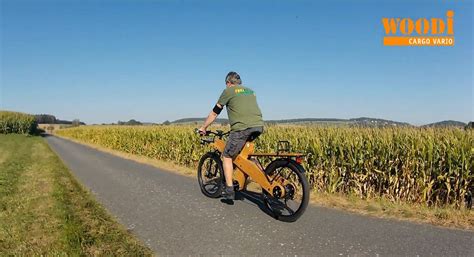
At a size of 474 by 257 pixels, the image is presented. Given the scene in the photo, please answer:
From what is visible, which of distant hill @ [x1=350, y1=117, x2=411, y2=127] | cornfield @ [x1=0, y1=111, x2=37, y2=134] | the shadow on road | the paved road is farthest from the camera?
cornfield @ [x1=0, y1=111, x2=37, y2=134]

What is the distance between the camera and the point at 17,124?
72188 mm

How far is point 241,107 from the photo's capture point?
21.2 ft

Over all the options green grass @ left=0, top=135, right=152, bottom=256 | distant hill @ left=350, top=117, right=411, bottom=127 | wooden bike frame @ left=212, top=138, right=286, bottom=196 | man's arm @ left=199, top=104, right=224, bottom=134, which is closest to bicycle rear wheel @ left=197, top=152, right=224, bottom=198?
wooden bike frame @ left=212, top=138, right=286, bottom=196

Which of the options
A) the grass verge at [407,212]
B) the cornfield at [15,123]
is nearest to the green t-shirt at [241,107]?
the grass verge at [407,212]

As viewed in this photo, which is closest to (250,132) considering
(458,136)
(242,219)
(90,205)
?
(242,219)

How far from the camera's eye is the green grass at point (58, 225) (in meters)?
4.70

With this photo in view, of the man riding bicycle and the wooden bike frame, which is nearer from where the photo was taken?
the wooden bike frame

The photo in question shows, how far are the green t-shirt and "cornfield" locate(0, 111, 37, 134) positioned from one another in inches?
3018

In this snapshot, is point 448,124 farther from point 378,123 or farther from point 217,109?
point 217,109

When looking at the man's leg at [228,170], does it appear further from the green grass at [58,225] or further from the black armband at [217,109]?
the green grass at [58,225]

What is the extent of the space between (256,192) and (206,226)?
2873 mm

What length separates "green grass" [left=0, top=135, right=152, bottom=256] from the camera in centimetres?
470

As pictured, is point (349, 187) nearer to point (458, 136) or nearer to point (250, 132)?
point (458, 136)

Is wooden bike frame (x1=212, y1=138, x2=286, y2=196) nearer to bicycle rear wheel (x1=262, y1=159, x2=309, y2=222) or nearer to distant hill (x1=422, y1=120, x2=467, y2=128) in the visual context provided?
bicycle rear wheel (x1=262, y1=159, x2=309, y2=222)
